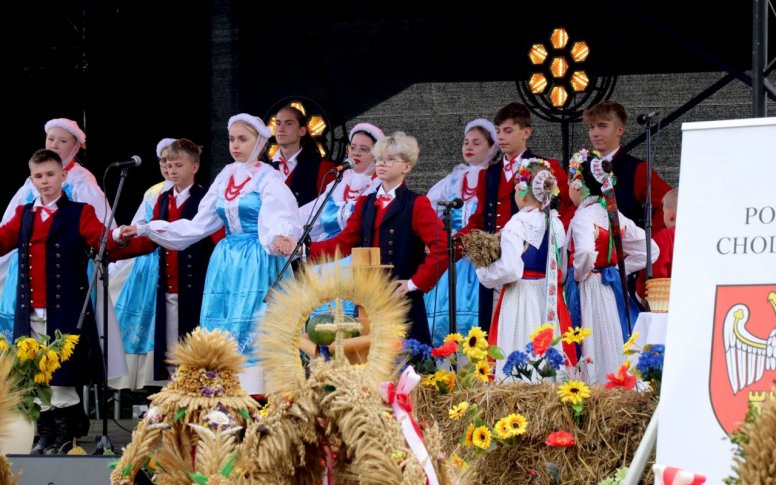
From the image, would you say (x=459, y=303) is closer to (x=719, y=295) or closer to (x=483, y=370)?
(x=483, y=370)

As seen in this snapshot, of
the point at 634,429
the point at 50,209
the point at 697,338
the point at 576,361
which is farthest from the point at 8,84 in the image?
the point at 697,338

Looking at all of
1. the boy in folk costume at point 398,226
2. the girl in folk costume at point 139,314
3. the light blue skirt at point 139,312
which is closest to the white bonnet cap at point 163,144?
→ the girl in folk costume at point 139,314

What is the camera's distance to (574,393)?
14.6ft

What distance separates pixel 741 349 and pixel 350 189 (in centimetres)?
513

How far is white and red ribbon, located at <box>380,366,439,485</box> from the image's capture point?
7.74 ft

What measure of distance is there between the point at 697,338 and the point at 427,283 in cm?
353

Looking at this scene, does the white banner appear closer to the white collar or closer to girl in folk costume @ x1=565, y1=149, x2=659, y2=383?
girl in folk costume @ x1=565, y1=149, x2=659, y2=383

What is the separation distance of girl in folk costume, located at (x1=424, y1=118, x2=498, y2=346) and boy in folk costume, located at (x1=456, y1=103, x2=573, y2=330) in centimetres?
18

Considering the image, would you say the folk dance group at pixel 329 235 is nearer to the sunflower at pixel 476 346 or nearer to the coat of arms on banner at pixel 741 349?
A: the sunflower at pixel 476 346

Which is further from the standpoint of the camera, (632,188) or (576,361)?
(632,188)

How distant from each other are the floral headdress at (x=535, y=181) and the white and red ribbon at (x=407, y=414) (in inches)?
140

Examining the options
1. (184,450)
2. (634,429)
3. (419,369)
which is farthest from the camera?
(419,369)

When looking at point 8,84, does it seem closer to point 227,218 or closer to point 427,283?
point 227,218

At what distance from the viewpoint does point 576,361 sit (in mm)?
6039
